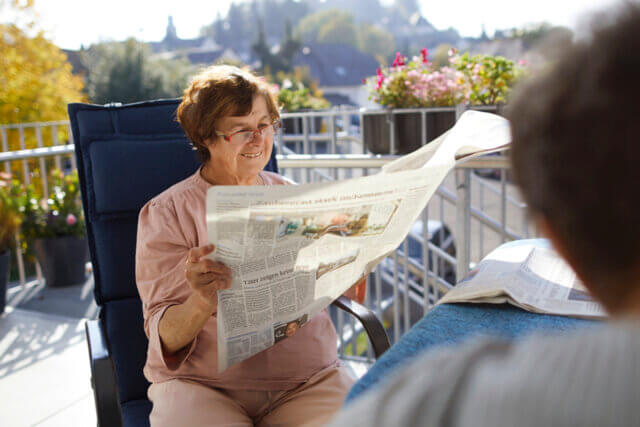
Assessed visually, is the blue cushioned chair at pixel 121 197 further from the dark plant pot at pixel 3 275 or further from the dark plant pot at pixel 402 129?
the dark plant pot at pixel 3 275

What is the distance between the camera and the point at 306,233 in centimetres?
105

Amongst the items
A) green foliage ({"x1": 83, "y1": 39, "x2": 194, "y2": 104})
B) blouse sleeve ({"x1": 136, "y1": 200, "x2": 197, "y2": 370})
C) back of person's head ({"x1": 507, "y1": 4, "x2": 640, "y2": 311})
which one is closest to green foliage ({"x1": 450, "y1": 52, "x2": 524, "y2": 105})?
blouse sleeve ({"x1": 136, "y1": 200, "x2": 197, "y2": 370})

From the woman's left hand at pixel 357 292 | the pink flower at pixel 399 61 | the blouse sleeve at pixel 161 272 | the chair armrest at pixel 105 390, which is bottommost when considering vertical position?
the chair armrest at pixel 105 390

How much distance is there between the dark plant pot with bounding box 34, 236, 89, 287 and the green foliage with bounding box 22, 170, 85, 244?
0.06 metres

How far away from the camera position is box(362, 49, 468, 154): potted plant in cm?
302

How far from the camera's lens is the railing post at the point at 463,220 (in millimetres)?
2496

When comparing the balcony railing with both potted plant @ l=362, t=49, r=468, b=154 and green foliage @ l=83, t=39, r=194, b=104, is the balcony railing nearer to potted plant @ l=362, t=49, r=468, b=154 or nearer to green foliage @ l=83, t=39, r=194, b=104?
potted plant @ l=362, t=49, r=468, b=154

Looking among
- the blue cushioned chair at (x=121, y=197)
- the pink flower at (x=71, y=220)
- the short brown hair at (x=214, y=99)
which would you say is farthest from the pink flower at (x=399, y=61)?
the pink flower at (x=71, y=220)

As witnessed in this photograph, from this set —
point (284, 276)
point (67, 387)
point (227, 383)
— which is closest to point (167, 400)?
point (227, 383)

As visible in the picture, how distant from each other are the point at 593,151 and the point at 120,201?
5.16ft

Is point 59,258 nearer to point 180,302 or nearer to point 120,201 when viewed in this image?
point 120,201

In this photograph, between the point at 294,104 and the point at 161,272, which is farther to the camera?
the point at 294,104

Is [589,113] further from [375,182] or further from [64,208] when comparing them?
[64,208]

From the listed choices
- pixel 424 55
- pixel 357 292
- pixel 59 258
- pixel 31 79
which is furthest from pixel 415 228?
pixel 31 79
